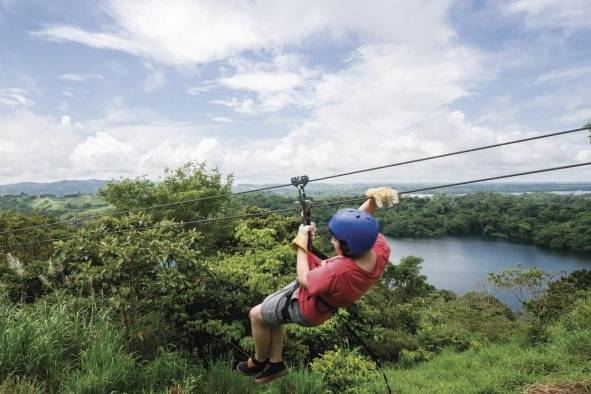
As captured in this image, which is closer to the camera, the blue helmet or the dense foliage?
the blue helmet

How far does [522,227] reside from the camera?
2608 inches

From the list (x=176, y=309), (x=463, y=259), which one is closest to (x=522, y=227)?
(x=463, y=259)

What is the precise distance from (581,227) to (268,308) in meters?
68.1

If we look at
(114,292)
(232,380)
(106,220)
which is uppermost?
(106,220)

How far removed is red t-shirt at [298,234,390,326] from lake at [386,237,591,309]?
45.2 metres

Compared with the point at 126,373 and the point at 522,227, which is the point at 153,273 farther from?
the point at 522,227

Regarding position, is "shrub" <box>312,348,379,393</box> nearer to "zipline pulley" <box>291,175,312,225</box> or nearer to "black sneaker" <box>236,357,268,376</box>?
"black sneaker" <box>236,357,268,376</box>

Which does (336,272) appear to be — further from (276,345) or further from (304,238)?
(276,345)

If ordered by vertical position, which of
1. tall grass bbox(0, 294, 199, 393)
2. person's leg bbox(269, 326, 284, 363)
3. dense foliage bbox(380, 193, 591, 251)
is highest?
person's leg bbox(269, 326, 284, 363)

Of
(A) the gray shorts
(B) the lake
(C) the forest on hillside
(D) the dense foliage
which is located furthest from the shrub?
(D) the dense foliage

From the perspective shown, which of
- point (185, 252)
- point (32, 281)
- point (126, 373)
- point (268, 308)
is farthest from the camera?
point (32, 281)

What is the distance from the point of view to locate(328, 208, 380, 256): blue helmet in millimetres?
2451

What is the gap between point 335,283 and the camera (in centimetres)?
251

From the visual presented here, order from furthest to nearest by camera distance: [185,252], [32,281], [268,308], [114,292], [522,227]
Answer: [522,227], [32,281], [114,292], [185,252], [268,308]
